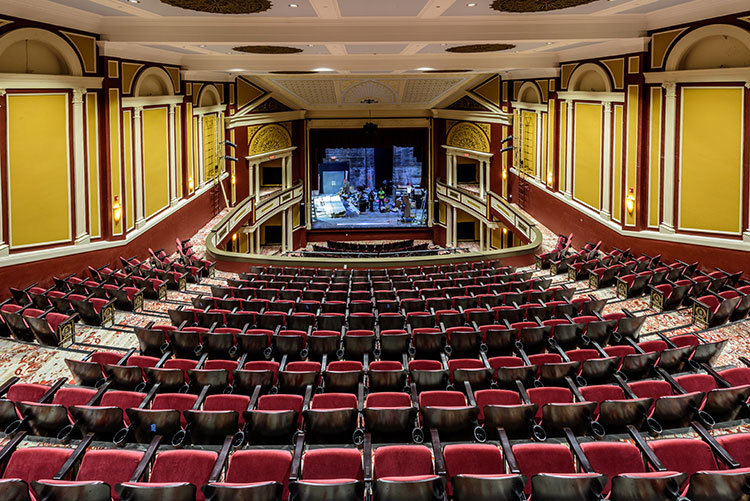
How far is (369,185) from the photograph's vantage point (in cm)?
3147

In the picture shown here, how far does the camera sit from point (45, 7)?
1035 cm

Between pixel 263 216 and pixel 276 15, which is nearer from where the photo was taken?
pixel 276 15

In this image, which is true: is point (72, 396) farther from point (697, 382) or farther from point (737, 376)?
point (737, 376)

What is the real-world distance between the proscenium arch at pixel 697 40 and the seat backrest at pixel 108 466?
39.2 feet

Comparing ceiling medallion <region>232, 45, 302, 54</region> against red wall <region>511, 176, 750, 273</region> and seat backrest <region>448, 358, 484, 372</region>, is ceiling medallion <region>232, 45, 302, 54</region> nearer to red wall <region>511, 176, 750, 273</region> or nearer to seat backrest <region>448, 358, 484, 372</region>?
red wall <region>511, 176, 750, 273</region>

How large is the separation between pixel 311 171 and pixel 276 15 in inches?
646

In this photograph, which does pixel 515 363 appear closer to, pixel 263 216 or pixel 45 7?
pixel 45 7

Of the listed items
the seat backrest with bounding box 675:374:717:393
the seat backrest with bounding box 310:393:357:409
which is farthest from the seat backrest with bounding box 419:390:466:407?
the seat backrest with bounding box 675:374:717:393

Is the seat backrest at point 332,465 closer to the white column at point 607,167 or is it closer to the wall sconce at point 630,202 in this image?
the wall sconce at point 630,202

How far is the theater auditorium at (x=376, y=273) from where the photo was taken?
14.6ft

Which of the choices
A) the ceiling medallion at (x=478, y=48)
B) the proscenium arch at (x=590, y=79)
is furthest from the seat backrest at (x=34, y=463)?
the proscenium arch at (x=590, y=79)

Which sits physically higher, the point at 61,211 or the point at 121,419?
the point at 61,211

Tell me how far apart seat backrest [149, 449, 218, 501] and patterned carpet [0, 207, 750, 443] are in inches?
147

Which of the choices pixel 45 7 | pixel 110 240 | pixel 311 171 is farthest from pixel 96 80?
pixel 311 171
